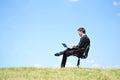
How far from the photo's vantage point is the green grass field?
50.8 feet

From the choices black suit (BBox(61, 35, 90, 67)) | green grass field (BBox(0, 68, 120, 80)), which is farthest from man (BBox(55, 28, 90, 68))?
green grass field (BBox(0, 68, 120, 80))

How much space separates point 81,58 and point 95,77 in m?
3.48

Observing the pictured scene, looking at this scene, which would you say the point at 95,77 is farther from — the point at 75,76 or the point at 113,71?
the point at 113,71

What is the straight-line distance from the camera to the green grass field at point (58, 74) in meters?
15.5

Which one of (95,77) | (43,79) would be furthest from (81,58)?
(43,79)

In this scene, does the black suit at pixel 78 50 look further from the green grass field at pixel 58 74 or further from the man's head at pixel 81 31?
the green grass field at pixel 58 74

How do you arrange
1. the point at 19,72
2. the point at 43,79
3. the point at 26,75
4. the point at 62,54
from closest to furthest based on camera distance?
the point at 43,79 < the point at 26,75 < the point at 19,72 < the point at 62,54

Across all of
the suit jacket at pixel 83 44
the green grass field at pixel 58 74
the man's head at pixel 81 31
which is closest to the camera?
the green grass field at pixel 58 74

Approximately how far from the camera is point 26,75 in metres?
16.0

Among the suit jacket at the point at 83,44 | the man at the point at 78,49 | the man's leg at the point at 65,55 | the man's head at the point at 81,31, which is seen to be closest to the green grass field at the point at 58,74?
the man's leg at the point at 65,55

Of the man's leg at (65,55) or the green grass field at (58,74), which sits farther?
the man's leg at (65,55)

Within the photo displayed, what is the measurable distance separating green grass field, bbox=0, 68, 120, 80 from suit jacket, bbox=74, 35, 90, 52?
167 cm

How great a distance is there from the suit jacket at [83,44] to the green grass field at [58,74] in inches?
65.7

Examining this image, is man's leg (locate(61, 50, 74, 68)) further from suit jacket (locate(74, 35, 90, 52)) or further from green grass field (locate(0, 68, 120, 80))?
green grass field (locate(0, 68, 120, 80))
